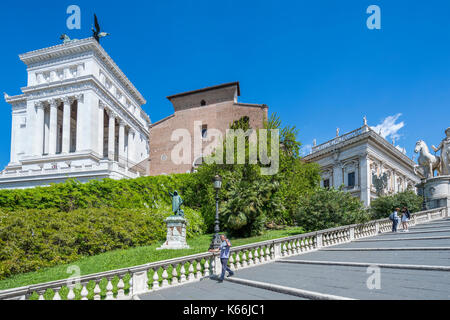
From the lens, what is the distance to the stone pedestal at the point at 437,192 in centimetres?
2105

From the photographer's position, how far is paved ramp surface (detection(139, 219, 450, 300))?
620 centimetres

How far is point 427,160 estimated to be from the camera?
22484 millimetres

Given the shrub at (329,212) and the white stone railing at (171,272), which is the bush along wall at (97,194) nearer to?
the shrub at (329,212)

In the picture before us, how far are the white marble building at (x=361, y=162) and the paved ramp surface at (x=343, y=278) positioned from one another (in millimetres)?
24743

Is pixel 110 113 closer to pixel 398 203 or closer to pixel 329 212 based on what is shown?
pixel 329 212

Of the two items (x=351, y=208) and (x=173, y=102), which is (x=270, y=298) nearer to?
(x=351, y=208)

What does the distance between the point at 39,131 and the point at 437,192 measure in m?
47.3

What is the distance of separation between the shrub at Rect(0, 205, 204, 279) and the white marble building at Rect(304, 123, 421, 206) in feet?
79.2

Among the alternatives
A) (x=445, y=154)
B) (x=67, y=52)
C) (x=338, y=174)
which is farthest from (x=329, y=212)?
(x=67, y=52)

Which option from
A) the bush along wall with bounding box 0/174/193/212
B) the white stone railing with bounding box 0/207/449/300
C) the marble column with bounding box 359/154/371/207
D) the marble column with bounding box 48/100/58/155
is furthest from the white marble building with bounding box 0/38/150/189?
the white stone railing with bounding box 0/207/449/300

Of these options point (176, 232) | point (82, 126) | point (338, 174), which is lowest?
point (176, 232)

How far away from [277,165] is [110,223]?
12520 millimetres

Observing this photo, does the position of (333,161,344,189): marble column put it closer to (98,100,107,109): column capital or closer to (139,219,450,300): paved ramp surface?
(139,219,450,300): paved ramp surface

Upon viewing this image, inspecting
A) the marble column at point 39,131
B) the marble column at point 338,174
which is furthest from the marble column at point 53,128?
the marble column at point 338,174
